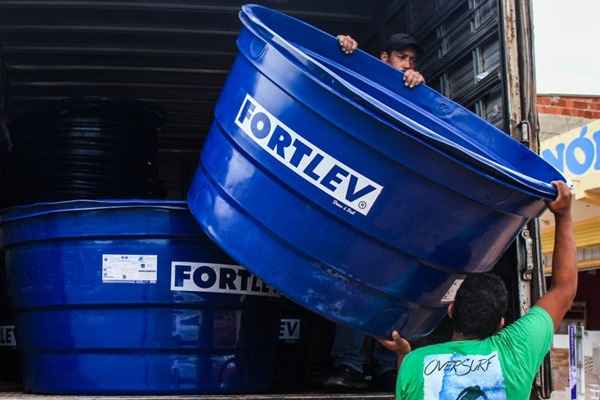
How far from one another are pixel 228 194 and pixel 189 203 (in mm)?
297

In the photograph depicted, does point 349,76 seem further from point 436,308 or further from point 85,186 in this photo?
point 85,186

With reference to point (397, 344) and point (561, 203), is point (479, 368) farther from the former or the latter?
point (561, 203)

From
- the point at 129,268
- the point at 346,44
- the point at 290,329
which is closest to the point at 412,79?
the point at 346,44

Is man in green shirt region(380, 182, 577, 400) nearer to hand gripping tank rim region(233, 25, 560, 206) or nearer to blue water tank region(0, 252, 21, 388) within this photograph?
hand gripping tank rim region(233, 25, 560, 206)

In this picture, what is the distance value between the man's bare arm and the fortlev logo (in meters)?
0.57

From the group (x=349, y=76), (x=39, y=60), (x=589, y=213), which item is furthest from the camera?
(x=589, y=213)

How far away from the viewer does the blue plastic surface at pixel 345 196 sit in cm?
219

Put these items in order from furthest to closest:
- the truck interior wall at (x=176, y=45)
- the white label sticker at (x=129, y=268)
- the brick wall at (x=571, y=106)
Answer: the brick wall at (x=571, y=106) → the truck interior wall at (x=176, y=45) → the white label sticker at (x=129, y=268)

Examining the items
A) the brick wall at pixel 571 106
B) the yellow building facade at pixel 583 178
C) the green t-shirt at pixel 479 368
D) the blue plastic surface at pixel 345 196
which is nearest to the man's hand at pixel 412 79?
the blue plastic surface at pixel 345 196

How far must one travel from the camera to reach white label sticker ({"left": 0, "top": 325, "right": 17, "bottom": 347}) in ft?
11.5

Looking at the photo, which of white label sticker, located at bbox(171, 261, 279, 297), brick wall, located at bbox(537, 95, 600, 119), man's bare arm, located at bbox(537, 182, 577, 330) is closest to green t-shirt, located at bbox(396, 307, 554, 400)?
man's bare arm, located at bbox(537, 182, 577, 330)

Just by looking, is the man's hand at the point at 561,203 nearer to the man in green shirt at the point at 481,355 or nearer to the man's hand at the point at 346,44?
the man in green shirt at the point at 481,355

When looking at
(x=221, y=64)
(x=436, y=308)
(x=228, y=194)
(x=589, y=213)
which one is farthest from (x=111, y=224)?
(x=589, y=213)

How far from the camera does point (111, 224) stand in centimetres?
270
